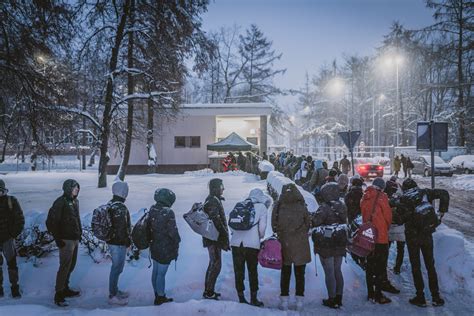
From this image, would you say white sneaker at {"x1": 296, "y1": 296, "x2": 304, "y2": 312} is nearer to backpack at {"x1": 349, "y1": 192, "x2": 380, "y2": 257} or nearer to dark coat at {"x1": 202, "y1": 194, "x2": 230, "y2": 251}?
backpack at {"x1": 349, "y1": 192, "x2": 380, "y2": 257}

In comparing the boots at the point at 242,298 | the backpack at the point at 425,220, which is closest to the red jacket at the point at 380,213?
the backpack at the point at 425,220

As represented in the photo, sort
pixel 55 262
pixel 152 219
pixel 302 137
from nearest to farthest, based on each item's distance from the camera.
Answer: pixel 152 219
pixel 55 262
pixel 302 137

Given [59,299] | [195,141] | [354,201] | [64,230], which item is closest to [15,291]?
[59,299]

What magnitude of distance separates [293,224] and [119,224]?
2.50m

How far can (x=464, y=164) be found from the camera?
30.3 meters

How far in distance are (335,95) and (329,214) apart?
166 feet

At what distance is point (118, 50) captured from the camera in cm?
1659

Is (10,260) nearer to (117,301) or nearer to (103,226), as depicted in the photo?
(103,226)

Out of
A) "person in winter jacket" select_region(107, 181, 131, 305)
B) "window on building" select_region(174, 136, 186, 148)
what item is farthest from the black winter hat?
"window on building" select_region(174, 136, 186, 148)

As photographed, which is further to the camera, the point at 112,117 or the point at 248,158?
the point at 248,158

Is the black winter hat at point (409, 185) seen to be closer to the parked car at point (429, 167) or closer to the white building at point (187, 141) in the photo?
the white building at point (187, 141)

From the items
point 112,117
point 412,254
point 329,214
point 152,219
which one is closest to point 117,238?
point 152,219

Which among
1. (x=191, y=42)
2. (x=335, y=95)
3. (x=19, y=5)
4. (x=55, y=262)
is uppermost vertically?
(x=335, y=95)

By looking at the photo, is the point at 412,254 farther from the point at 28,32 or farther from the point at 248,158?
the point at 248,158
